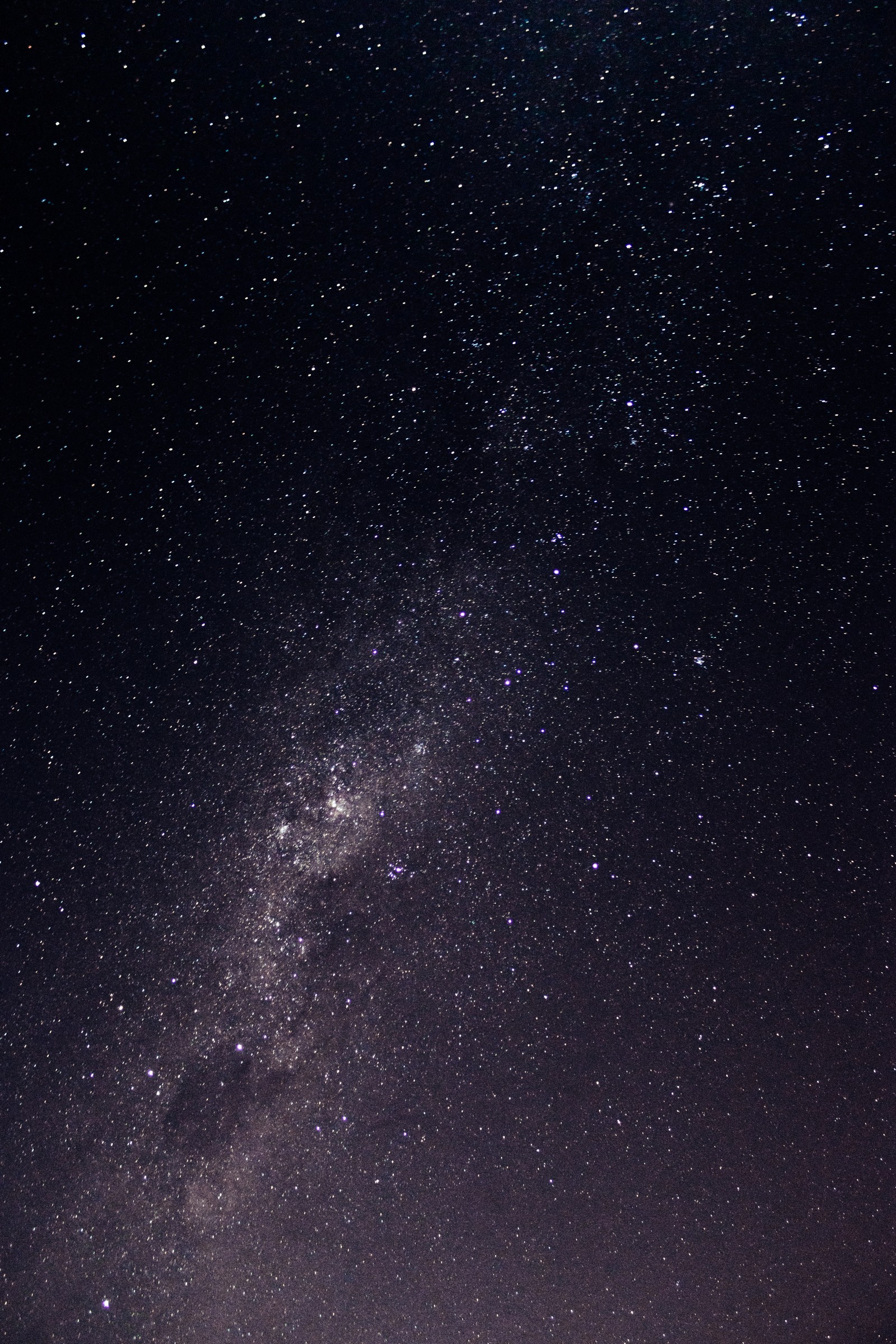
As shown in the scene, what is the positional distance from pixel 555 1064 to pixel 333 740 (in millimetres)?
757

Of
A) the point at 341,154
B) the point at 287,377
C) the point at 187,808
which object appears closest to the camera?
the point at 341,154

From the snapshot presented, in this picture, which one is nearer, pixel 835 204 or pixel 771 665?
pixel 835 204

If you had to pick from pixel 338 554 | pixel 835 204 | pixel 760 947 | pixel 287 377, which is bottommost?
pixel 760 947

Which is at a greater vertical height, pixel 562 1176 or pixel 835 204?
pixel 835 204

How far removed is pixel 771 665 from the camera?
152cm

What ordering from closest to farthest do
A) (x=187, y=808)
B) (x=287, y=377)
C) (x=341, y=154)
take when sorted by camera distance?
1. (x=341, y=154)
2. (x=287, y=377)
3. (x=187, y=808)

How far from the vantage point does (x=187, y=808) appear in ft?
4.78

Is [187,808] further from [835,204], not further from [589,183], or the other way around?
[835,204]

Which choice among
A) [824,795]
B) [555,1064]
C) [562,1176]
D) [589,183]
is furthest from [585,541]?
[562,1176]

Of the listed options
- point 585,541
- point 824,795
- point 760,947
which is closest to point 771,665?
point 824,795

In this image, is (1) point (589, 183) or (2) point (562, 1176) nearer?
(1) point (589, 183)

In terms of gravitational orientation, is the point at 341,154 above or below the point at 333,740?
above

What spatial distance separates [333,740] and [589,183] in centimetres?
105

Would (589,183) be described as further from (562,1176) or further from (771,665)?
(562,1176)
